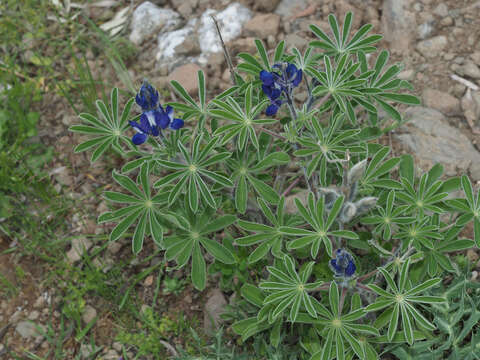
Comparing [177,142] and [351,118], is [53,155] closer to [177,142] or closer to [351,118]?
[177,142]

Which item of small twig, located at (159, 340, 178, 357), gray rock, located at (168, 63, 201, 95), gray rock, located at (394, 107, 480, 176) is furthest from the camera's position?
gray rock, located at (168, 63, 201, 95)

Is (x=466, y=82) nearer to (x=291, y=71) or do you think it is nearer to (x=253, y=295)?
(x=291, y=71)

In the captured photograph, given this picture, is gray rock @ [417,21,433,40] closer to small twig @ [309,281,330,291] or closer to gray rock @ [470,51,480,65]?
gray rock @ [470,51,480,65]

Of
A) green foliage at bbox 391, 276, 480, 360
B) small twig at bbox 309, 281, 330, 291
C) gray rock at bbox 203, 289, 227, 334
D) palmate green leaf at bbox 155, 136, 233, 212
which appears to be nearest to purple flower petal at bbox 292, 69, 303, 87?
palmate green leaf at bbox 155, 136, 233, 212

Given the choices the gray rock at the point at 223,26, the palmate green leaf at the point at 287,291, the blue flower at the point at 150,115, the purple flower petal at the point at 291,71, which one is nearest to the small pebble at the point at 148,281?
the palmate green leaf at the point at 287,291

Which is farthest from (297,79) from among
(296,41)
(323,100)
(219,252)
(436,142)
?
(296,41)

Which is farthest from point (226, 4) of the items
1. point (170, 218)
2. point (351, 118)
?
point (170, 218)
